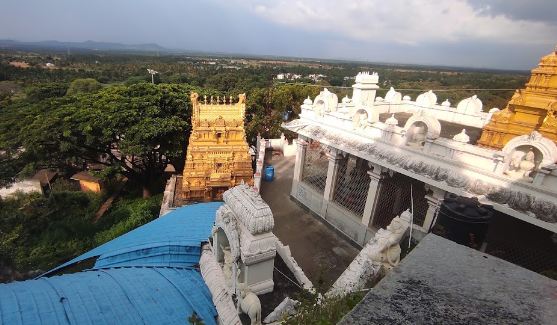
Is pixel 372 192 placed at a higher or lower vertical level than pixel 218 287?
higher

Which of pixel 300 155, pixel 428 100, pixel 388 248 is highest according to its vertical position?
→ pixel 428 100

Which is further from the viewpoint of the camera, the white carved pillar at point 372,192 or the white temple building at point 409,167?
the white carved pillar at point 372,192

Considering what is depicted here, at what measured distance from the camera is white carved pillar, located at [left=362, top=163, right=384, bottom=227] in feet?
32.4

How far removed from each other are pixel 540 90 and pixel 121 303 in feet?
41.6

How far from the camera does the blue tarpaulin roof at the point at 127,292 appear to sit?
4805 millimetres

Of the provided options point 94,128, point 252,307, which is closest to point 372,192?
point 252,307

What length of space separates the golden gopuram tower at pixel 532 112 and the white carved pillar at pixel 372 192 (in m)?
3.91

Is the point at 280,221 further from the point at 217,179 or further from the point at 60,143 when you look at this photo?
the point at 60,143

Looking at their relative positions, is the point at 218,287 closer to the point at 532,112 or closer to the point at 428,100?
the point at 532,112

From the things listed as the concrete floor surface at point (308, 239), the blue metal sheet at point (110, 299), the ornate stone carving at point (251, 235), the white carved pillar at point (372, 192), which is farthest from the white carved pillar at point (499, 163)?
the blue metal sheet at point (110, 299)

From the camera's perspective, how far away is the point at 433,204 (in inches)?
337

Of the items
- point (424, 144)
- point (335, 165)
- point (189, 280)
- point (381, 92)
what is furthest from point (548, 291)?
point (381, 92)

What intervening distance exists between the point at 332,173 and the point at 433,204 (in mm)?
4079

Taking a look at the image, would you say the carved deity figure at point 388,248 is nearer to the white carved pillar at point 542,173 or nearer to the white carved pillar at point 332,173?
the white carved pillar at point 542,173
